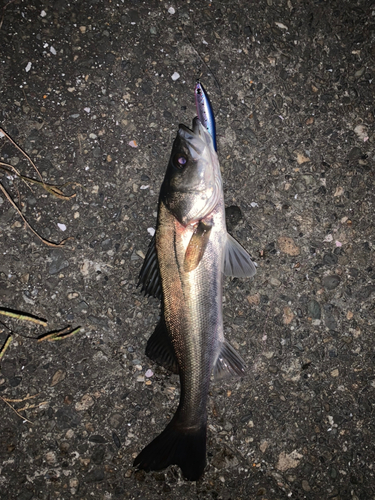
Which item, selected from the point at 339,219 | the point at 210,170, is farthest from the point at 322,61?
the point at 210,170

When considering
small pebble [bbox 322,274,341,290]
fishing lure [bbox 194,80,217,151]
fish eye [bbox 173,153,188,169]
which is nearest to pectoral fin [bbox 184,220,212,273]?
fish eye [bbox 173,153,188,169]

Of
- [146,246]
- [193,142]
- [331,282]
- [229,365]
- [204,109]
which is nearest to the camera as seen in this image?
[193,142]

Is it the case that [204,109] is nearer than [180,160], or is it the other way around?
[180,160]

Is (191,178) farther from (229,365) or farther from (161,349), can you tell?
(229,365)

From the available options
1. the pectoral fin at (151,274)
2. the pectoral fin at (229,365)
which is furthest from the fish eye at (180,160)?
the pectoral fin at (229,365)

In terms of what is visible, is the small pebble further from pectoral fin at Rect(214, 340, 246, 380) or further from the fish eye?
the fish eye

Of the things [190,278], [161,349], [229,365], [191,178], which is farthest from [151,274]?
[229,365]
